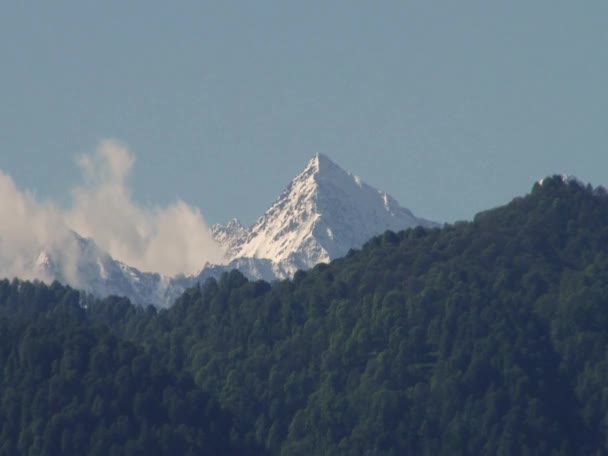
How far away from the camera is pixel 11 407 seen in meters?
188

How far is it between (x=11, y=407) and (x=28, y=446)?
526 centimetres

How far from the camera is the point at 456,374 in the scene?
195500 millimetres

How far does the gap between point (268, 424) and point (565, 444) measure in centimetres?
2494

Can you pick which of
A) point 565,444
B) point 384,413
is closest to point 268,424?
point 384,413

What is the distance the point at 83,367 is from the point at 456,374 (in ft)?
90.1

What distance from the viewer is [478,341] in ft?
652

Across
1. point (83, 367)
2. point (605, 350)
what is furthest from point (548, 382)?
point (83, 367)

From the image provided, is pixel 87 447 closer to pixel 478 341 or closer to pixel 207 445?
A: pixel 207 445

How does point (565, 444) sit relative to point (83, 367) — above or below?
below

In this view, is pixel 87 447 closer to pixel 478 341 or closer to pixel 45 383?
pixel 45 383

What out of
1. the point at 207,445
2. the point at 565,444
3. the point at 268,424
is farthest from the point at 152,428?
the point at 565,444

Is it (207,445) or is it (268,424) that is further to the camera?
(268,424)

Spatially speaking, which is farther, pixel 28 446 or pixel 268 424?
pixel 268 424

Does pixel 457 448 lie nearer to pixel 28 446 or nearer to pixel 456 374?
pixel 456 374
